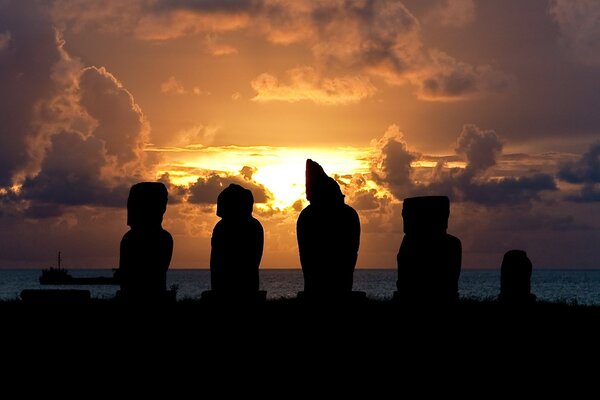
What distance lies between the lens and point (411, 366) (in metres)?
15.5

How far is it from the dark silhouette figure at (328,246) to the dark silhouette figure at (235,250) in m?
1.02

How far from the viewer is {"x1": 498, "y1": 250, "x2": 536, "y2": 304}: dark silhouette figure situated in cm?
2524

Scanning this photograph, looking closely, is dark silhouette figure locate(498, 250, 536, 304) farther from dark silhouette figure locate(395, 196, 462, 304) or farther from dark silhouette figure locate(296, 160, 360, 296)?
dark silhouette figure locate(296, 160, 360, 296)

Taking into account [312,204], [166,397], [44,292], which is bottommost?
[166,397]

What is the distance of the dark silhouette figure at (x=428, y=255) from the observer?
68.6ft

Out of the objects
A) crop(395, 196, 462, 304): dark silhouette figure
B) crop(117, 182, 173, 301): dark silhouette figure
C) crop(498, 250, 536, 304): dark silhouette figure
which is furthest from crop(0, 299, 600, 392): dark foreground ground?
crop(498, 250, 536, 304): dark silhouette figure

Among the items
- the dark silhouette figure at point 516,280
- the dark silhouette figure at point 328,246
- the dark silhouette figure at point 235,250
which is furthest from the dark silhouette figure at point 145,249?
the dark silhouette figure at point 516,280

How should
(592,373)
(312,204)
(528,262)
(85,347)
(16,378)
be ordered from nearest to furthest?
(16,378)
(592,373)
(85,347)
(312,204)
(528,262)

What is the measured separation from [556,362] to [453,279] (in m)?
5.19

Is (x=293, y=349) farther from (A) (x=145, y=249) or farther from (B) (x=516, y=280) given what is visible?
(B) (x=516, y=280)

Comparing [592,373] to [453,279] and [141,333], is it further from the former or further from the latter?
[141,333]

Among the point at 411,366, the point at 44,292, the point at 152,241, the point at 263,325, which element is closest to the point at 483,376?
the point at 411,366

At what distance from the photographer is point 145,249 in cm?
2017

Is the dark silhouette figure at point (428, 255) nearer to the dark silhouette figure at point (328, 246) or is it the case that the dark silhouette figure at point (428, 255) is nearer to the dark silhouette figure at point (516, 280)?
the dark silhouette figure at point (328, 246)
